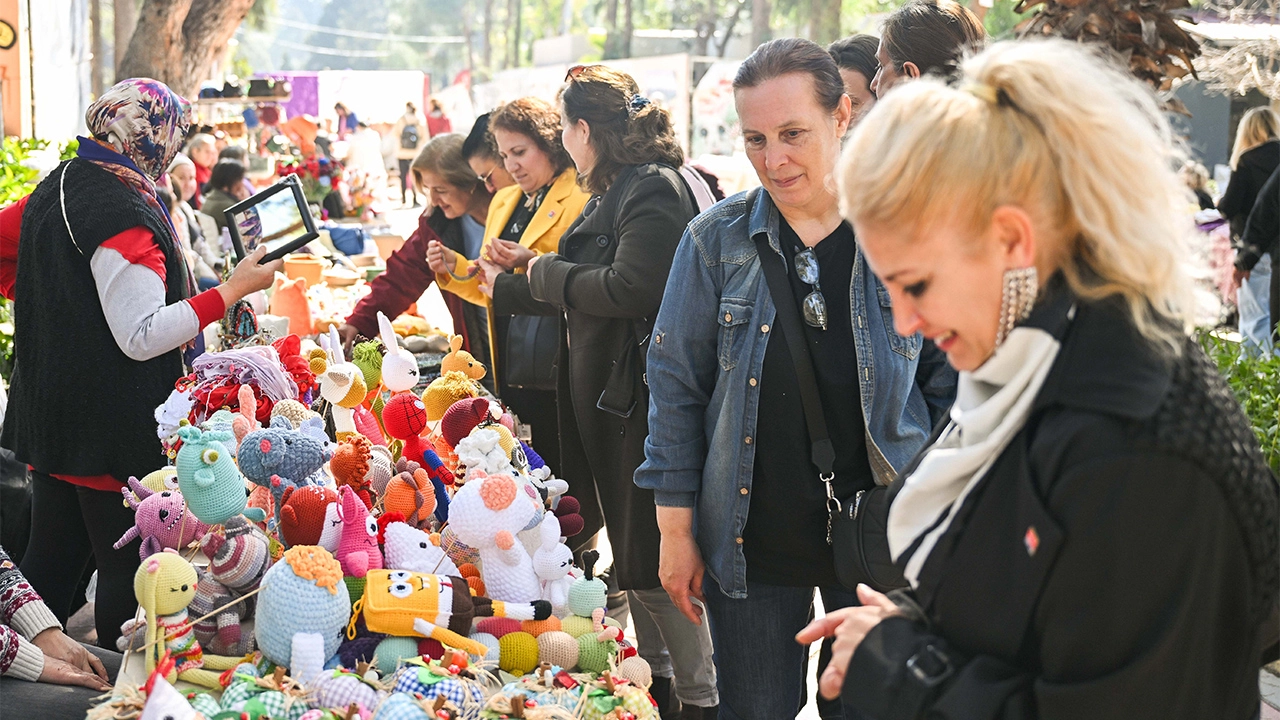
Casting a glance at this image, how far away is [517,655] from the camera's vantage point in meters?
1.75

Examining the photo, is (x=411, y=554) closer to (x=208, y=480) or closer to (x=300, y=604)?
(x=300, y=604)

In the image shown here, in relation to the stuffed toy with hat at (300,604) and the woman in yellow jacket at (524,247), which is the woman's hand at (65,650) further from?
the woman in yellow jacket at (524,247)

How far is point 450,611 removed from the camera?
67.5 inches

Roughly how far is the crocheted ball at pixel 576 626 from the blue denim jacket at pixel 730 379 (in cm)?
36

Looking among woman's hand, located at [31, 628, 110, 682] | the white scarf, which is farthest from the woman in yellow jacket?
the white scarf

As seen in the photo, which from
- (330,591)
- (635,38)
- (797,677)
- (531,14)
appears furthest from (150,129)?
(531,14)

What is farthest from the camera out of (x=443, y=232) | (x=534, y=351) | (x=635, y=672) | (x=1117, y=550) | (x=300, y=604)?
(x=443, y=232)

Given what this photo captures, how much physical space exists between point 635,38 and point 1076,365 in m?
41.1

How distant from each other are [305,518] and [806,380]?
0.94 m

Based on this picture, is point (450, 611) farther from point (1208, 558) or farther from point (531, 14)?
point (531, 14)

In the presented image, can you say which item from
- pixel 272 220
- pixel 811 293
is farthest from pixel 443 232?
pixel 811 293

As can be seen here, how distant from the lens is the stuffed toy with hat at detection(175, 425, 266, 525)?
6.32ft

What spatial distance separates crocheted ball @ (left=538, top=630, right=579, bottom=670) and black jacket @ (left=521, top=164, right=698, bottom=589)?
106 cm

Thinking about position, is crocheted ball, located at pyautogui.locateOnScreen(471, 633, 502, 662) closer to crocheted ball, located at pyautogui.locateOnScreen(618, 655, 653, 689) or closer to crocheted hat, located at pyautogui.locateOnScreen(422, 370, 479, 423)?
crocheted ball, located at pyautogui.locateOnScreen(618, 655, 653, 689)
